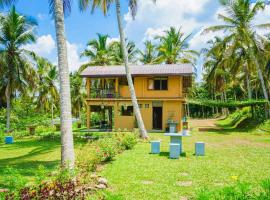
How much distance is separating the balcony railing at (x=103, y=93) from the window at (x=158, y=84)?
311cm

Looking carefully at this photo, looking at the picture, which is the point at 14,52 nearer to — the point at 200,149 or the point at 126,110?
the point at 126,110

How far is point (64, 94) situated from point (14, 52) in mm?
19871

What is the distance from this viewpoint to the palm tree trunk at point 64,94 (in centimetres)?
774

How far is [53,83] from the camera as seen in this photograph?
3756 cm

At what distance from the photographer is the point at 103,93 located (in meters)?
25.8

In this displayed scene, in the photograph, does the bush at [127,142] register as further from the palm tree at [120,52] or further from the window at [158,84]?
the palm tree at [120,52]

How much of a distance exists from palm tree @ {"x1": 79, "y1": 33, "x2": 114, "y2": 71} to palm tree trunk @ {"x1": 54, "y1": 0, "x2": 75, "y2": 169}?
26.8 meters

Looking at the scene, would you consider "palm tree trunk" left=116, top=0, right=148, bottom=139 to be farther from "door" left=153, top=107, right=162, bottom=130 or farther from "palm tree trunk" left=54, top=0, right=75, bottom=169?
"palm tree trunk" left=54, top=0, right=75, bottom=169

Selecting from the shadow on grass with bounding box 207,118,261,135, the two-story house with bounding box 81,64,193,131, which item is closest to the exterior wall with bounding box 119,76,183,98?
the two-story house with bounding box 81,64,193,131

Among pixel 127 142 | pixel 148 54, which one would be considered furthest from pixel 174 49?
pixel 127 142

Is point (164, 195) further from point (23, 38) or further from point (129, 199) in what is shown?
point (23, 38)

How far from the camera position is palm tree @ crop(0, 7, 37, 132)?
81.5 ft

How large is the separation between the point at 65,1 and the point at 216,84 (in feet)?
108

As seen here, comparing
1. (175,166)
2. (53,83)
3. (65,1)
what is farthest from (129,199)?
(53,83)
